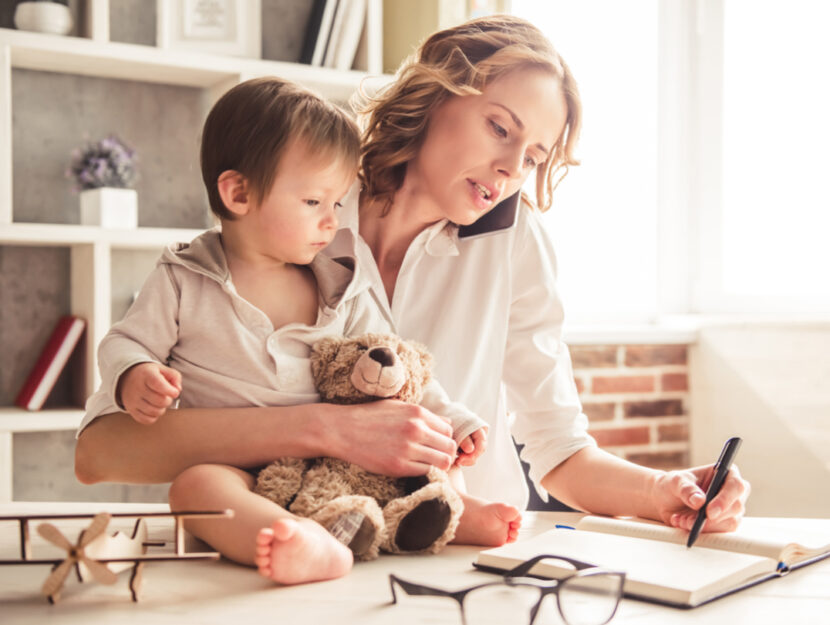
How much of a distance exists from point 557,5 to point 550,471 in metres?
2.45

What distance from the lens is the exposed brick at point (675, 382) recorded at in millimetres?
3176

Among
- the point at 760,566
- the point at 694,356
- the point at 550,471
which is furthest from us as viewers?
the point at 694,356

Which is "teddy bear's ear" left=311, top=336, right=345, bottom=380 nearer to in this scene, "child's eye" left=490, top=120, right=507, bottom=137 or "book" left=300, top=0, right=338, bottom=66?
"child's eye" left=490, top=120, right=507, bottom=137

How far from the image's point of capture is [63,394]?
2.73 meters

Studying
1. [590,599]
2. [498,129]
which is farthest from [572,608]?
[498,129]

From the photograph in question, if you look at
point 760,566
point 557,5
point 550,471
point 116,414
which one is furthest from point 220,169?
point 557,5

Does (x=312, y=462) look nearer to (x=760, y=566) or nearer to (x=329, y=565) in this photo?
(x=329, y=565)

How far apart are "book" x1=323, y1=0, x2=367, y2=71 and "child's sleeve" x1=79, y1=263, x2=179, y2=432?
1.85 meters

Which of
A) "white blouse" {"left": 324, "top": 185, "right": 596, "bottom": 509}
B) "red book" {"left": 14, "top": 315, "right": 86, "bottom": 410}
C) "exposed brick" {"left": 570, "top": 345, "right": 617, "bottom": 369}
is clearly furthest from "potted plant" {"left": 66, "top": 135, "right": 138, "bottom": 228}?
"exposed brick" {"left": 570, "top": 345, "right": 617, "bottom": 369}

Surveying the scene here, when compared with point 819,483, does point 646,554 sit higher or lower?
higher

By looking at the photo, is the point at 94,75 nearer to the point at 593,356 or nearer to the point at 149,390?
the point at 593,356

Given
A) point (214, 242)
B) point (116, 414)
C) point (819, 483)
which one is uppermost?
point (214, 242)

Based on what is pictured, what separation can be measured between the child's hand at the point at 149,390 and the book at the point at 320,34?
6.59 feet

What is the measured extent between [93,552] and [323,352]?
369 mm
